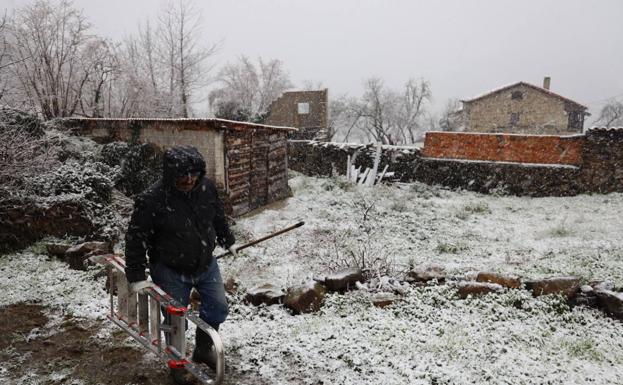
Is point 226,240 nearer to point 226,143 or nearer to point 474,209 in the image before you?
point 226,143

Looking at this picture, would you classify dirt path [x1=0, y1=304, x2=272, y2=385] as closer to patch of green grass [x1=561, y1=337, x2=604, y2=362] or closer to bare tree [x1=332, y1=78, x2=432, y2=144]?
patch of green grass [x1=561, y1=337, x2=604, y2=362]

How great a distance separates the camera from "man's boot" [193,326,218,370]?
354 cm

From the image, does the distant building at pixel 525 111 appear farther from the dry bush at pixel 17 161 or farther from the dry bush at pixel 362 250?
the dry bush at pixel 17 161

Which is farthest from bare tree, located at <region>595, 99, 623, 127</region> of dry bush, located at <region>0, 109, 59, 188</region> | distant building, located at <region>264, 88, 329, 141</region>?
dry bush, located at <region>0, 109, 59, 188</region>

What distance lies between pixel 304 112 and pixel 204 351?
1222 inches

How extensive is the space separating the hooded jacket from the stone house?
705cm

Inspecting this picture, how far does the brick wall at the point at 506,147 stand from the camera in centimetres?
1463

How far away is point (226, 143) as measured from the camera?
414 inches

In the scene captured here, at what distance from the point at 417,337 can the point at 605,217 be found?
9453 millimetres

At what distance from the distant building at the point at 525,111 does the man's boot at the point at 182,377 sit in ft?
127

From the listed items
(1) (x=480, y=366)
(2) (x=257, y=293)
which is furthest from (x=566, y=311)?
(2) (x=257, y=293)

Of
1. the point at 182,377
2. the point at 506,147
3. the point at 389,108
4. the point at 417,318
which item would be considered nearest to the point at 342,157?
the point at 506,147

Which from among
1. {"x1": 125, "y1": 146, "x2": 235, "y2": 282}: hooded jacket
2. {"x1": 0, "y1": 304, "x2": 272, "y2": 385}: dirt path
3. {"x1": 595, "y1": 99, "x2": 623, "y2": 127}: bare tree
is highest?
{"x1": 595, "y1": 99, "x2": 623, "y2": 127}: bare tree

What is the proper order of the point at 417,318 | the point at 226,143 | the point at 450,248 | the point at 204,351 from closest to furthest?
the point at 204,351 < the point at 417,318 < the point at 450,248 < the point at 226,143
